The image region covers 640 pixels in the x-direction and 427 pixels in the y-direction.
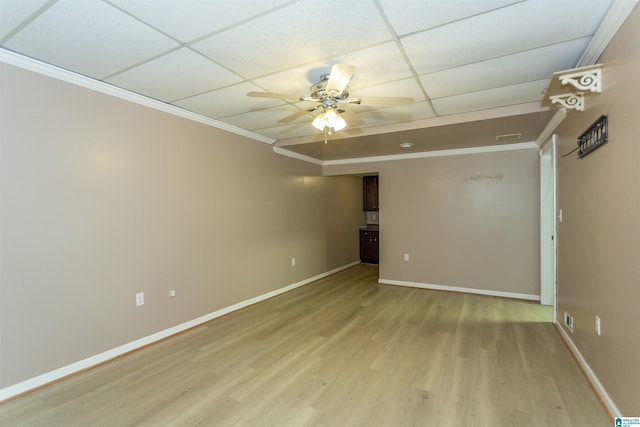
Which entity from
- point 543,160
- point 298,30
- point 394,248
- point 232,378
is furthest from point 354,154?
point 232,378

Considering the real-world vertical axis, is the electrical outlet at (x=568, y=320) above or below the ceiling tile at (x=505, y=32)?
below

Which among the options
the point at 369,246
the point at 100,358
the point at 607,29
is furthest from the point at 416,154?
the point at 100,358

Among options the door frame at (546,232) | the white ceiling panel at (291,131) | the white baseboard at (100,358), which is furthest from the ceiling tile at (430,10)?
the white baseboard at (100,358)

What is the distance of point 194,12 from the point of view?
1632mm

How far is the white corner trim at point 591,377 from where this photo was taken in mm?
1833

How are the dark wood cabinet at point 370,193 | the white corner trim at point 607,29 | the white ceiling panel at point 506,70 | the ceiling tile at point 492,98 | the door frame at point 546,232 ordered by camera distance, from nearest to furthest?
1. the white corner trim at point 607,29
2. the white ceiling panel at point 506,70
3. the ceiling tile at point 492,98
4. the door frame at point 546,232
5. the dark wood cabinet at point 370,193

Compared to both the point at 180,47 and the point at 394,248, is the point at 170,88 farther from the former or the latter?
the point at 394,248

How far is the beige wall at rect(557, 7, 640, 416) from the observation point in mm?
1535

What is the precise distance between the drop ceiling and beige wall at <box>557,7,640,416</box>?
369mm

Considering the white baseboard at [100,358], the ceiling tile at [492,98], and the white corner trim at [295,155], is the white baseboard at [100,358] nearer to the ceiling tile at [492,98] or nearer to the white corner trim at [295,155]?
the white corner trim at [295,155]

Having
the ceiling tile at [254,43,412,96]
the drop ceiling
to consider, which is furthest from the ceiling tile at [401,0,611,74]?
the ceiling tile at [254,43,412,96]

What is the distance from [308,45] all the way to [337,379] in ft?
8.14

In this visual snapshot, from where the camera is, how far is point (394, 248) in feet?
17.4

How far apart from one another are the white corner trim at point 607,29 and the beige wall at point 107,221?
3.51m
